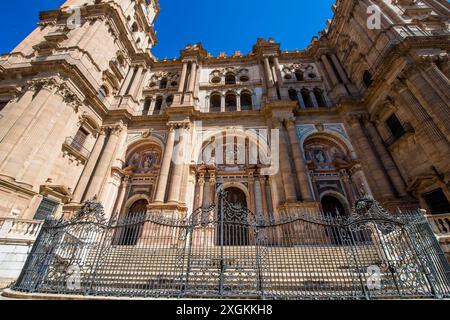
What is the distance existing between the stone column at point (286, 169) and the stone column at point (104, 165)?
498 inches

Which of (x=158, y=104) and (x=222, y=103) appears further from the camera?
(x=158, y=104)

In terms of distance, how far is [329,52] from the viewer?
22.0 m

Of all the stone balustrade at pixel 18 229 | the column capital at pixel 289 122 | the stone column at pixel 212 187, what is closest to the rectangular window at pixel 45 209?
the stone balustrade at pixel 18 229

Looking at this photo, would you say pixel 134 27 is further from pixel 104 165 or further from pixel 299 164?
pixel 299 164

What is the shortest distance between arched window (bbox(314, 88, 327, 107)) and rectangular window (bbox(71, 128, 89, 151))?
20.5 m

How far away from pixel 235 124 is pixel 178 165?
6079mm

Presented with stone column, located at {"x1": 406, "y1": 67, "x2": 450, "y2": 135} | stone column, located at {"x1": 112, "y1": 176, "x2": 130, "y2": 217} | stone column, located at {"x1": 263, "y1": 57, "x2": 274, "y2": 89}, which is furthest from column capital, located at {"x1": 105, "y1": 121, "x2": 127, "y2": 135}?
stone column, located at {"x1": 406, "y1": 67, "x2": 450, "y2": 135}

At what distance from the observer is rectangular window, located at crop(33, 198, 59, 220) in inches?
456

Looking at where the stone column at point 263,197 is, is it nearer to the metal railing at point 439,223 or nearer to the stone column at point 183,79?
the metal railing at point 439,223

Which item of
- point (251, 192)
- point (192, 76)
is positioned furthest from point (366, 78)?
point (192, 76)

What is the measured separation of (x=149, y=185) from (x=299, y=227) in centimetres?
1106

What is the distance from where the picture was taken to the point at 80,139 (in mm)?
15711

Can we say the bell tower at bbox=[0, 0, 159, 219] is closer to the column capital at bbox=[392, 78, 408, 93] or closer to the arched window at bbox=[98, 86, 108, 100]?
the arched window at bbox=[98, 86, 108, 100]

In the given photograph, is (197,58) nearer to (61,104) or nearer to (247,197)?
(61,104)
